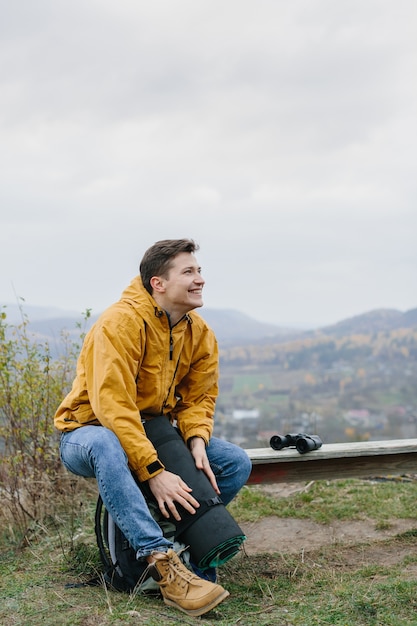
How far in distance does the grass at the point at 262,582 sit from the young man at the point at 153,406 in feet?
0.80

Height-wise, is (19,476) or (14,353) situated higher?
(14,353)

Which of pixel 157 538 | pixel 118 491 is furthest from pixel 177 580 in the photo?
pixel 118 491

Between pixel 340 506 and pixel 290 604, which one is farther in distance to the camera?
pixel 340 506

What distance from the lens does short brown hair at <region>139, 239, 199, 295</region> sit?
373cm

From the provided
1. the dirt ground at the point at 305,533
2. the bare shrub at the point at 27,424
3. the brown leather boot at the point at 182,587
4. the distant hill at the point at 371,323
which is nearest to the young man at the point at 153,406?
the brown leather boot at the point at 182,587

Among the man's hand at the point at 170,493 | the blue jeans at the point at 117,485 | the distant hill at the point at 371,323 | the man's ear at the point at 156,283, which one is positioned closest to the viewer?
the blue jeans at the point at 117,485

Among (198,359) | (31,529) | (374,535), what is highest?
(198,359)

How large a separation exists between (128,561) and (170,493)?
0.38 m

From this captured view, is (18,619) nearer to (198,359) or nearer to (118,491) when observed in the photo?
(118,491)

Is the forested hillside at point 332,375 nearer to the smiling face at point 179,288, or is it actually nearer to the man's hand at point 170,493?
the smiling face at point 179,288

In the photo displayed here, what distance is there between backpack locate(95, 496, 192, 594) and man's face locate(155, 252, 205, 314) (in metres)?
1.03

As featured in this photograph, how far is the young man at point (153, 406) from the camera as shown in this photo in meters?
3.15

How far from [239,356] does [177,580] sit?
4334cm

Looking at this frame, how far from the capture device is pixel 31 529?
4.79 m
